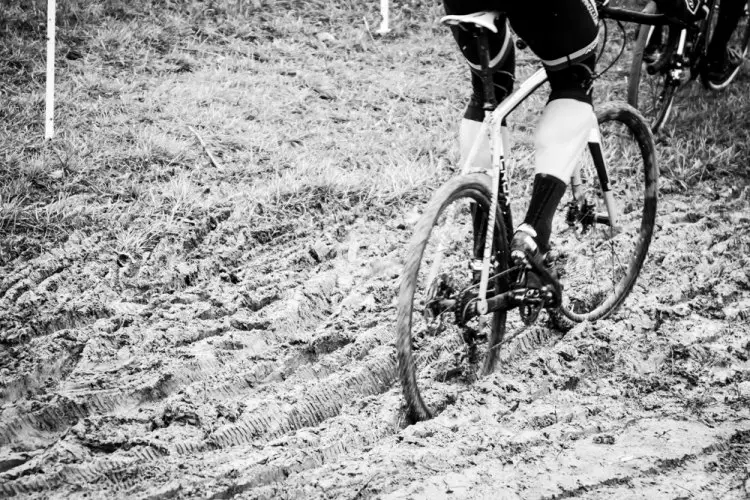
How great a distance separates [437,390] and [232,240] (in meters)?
1.53

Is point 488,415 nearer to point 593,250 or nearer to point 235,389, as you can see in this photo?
point 235,389

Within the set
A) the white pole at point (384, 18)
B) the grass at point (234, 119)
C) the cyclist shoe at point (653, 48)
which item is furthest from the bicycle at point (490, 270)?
the white pole at point (384, 18)

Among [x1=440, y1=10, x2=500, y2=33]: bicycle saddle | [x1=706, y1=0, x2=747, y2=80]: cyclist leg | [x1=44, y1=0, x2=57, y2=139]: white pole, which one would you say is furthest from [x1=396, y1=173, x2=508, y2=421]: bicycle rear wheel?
[x1=706, y1=0, x2=747, y2=80]: cyclist leg

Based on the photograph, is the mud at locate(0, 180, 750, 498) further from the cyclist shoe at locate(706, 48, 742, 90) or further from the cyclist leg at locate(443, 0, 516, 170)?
the cyclist shoe at locate(706, 48, 742, 90)

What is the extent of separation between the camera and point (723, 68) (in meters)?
5.88

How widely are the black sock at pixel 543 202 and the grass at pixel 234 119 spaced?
1.57m

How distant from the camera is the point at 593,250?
159 inches

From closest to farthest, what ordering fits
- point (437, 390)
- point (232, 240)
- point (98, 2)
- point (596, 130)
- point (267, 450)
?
point (267, 450) < point (437, 390) < point (596, 130) < point (232, 240) < point (98, 2)

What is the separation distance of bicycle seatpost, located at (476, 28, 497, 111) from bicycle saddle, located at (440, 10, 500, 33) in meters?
0.04

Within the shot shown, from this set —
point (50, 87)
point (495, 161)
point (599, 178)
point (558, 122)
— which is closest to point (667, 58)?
point (599, 178)

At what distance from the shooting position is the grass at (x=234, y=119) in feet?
13.9

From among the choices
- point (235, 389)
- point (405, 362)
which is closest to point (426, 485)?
point (405, 362)

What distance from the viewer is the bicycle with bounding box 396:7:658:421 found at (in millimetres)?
2664

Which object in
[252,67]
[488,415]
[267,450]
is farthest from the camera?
[252,67]
